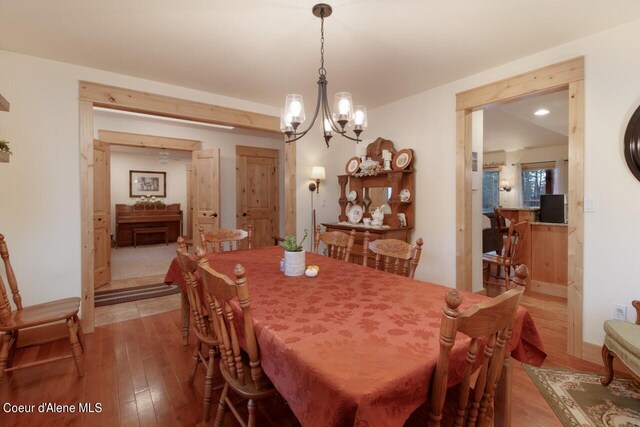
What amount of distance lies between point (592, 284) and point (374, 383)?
243cm

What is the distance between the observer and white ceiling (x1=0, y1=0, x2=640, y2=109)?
1956 mm

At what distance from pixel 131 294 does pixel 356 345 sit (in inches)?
151

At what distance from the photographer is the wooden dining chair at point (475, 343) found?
77cm

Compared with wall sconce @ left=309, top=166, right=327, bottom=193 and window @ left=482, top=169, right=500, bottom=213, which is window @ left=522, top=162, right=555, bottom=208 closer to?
window @ left=482, top=169, right=500, bottom=213

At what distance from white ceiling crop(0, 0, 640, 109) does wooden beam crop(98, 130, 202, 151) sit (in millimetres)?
2101

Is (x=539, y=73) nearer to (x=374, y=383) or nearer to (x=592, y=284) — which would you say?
(x=592, y=284)

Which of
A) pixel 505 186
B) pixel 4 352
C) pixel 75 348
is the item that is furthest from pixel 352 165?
pixel 505 186

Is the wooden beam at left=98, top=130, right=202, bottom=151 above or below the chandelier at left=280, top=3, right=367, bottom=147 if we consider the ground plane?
above

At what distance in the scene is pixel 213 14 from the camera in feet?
6.66

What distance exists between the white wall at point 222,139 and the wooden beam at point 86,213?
2.11 metres

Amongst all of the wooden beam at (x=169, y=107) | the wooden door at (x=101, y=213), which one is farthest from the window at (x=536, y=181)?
the wooden door at (x=101, y=213)

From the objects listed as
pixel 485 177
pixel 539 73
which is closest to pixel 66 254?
pixel 539 73

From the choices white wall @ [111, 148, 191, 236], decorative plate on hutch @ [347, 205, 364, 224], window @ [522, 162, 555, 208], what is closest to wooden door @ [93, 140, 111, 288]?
decorative plate on hutch @ [347, 205, 364, 224]

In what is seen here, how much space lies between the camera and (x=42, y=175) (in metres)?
2.69
